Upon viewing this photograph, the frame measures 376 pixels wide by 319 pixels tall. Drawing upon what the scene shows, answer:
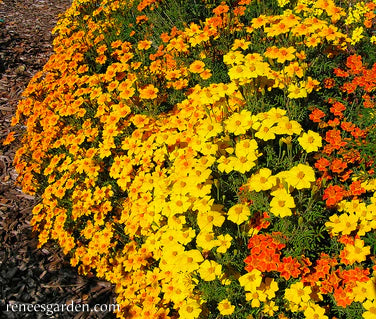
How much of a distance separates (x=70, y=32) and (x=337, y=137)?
15.8ft

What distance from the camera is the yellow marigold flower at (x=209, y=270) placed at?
2727 mm

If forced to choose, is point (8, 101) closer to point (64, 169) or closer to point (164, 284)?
point (64, 169)

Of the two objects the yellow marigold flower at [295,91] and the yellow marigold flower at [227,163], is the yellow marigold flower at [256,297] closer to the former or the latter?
the yellow marigold flower at [227,163]

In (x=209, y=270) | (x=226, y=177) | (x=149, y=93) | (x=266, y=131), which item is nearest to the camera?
(x=209, y=270)

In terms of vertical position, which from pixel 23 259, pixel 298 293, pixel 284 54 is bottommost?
pixel 23 259

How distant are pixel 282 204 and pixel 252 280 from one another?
0.57m

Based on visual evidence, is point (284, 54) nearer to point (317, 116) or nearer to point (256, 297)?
point (317, 116)

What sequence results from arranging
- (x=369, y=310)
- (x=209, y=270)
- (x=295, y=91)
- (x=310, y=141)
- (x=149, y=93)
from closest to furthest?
1. (x=369, y=310)
2. (x=209, y=270)
3. (x=310, y=141)
4. (x=295, y=91)
5. (x=149, y=93)

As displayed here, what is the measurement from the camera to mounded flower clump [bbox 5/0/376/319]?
2.74m

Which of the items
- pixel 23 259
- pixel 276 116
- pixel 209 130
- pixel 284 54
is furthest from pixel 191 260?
pixel 23 259

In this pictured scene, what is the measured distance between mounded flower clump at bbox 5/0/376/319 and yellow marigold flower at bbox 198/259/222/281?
0.01 meters

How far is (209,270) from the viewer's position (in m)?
2.77

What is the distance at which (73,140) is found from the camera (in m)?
4.26

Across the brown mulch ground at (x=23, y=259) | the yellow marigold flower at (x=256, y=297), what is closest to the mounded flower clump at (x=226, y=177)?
the yellow marigold flower at (x=256, y=297)
